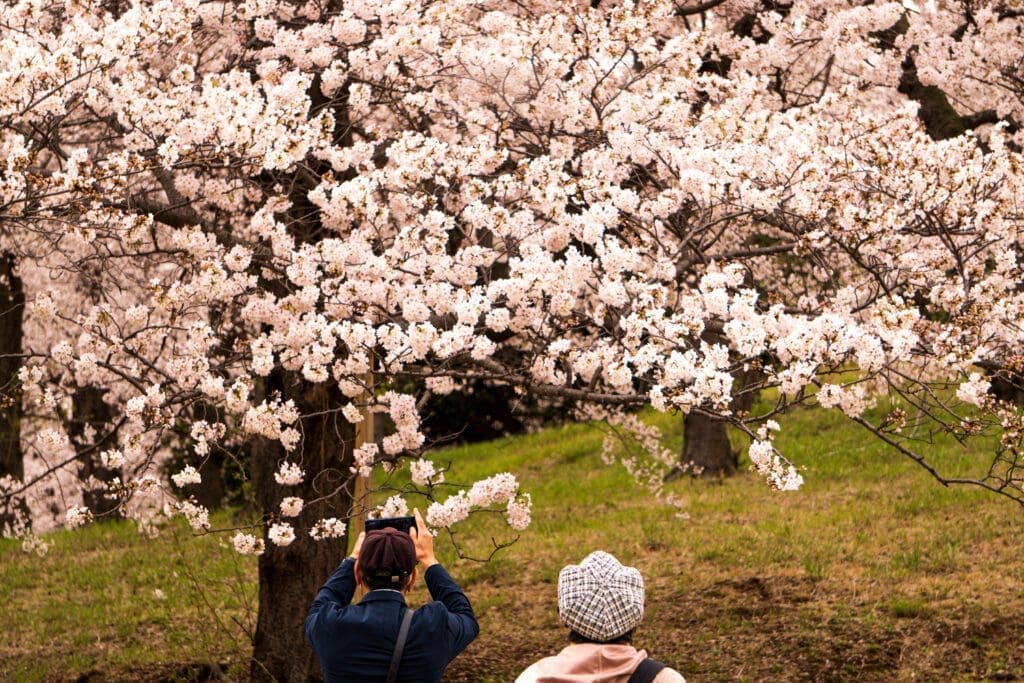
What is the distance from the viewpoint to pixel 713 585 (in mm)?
9008

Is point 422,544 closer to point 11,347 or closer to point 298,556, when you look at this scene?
point 298,556

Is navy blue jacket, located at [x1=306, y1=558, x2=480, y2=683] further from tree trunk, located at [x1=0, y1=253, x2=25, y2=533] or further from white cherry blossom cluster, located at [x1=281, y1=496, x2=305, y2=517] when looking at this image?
tree trunk, located at [x1=0, y1=253, x2=25, y2=533]

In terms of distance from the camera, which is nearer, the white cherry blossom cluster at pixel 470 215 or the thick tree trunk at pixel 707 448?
the white cherry blossom cluster at pixel 470 215

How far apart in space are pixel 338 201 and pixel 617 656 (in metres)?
3.46

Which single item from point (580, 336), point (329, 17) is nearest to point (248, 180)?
point (329, 17)

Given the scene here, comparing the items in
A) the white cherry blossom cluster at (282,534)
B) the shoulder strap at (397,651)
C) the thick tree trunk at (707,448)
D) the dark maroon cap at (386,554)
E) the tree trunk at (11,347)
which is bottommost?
the thick tree trunk at (707,448)

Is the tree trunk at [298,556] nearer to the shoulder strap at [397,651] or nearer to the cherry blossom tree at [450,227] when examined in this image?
the cherry blossom tree at [450,227]

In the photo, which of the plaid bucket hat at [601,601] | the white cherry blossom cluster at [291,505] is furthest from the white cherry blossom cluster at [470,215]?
the plaid bucket hat at [601,601]

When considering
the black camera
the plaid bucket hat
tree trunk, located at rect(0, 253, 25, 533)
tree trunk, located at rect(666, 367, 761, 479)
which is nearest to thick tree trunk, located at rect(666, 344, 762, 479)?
tree trunk, located at rect(666, 367, 761, 479)

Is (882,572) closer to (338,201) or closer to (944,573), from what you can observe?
(944,573)

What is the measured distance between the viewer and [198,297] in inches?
247

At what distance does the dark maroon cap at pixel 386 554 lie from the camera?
11.0ft

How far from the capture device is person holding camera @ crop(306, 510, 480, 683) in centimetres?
333

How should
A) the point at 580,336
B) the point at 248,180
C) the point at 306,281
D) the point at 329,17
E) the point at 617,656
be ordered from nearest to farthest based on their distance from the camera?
the point at 617,656
the point at 306,281
the point at 248,180
the point at 329,17
the point at 580,336
